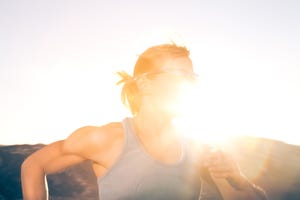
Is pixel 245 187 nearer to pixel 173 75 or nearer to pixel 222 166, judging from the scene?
pixel 222 166

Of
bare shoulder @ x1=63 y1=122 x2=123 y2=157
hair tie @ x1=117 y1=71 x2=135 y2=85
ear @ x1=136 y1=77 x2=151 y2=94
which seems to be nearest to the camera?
bare shoulder @ x1=63 y1=122 x2=123 y2=157

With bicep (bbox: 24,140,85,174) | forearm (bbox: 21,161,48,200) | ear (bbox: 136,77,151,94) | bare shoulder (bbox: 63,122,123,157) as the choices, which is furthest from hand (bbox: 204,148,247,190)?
forearm (bbox: 21,161,48,200)

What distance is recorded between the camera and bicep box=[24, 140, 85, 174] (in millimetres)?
2403

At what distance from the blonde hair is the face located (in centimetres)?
6

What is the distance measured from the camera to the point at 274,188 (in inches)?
680

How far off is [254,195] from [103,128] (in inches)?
47.3

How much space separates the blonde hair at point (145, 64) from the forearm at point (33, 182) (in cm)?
97

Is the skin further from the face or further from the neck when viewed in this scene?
the face

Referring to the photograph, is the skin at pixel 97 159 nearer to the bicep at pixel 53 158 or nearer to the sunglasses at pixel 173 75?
the bicep at pixel 53 158

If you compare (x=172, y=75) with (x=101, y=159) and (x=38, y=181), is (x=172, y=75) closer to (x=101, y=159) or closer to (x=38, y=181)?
(x=101, y=159)

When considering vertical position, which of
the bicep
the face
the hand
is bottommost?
the hand

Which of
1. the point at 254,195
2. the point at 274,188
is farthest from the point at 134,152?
the point at 274,188

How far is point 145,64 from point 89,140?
0.89 m

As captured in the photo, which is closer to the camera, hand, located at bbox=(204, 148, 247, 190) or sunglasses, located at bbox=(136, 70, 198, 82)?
hand, located at bbox=(204, 148, 247, 190)
